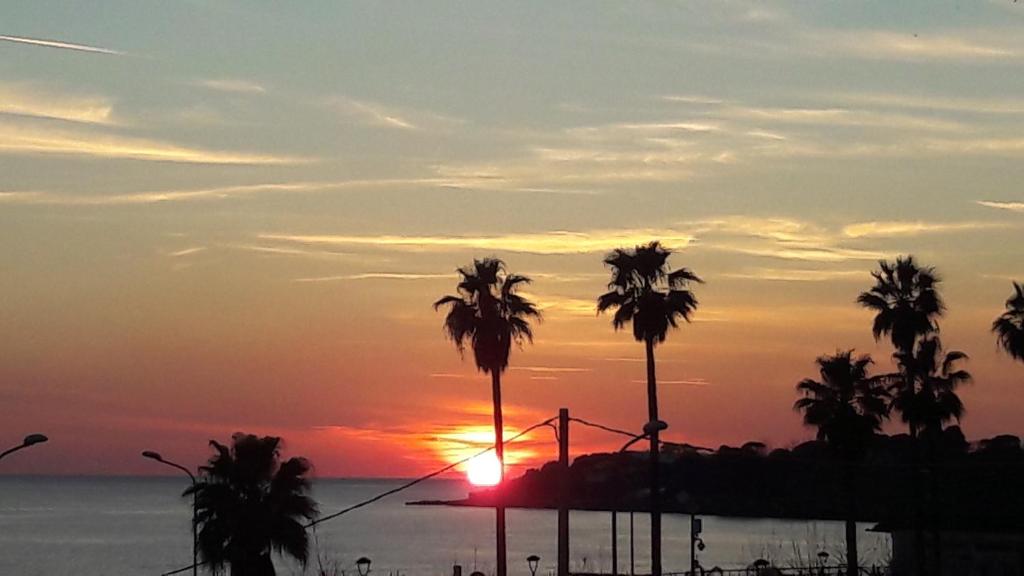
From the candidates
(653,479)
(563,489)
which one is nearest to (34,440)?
(563,489)

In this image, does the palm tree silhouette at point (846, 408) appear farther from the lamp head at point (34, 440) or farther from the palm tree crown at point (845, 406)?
the lamp head at point (34, 440)

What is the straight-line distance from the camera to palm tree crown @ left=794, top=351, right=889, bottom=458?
7294 cm

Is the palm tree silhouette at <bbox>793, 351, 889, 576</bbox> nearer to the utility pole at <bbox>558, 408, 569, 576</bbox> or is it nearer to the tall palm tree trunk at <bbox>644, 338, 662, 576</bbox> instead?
the tall palm tree trunk at <bbox>644, 338, 662, 576</bbox>

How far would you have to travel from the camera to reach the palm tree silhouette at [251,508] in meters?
52.1

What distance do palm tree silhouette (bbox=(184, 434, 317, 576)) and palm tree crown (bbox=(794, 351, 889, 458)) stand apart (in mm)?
28660

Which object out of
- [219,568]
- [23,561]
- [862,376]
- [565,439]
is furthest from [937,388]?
[23,561]

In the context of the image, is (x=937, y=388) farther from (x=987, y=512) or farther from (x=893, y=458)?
(x=893, y=458)

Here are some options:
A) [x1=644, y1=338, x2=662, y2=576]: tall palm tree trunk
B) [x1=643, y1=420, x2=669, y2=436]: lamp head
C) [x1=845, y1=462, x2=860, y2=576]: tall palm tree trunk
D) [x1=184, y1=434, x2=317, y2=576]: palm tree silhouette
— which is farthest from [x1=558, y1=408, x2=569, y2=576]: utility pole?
[x1=845, y1=462, x2=860, y2=576]: tall palm tree trunk

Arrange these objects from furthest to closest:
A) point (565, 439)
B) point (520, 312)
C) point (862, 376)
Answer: point (862, 376) < point (520, 312) < point (565, 439)

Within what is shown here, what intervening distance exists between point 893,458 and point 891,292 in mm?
99810

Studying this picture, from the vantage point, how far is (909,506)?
78812 mm

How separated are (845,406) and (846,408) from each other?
0.37 ft

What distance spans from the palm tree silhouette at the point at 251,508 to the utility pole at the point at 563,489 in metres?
17.3

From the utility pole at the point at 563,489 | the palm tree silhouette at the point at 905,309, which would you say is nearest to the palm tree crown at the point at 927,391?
the palm tree silhouette at the point at 905,309
